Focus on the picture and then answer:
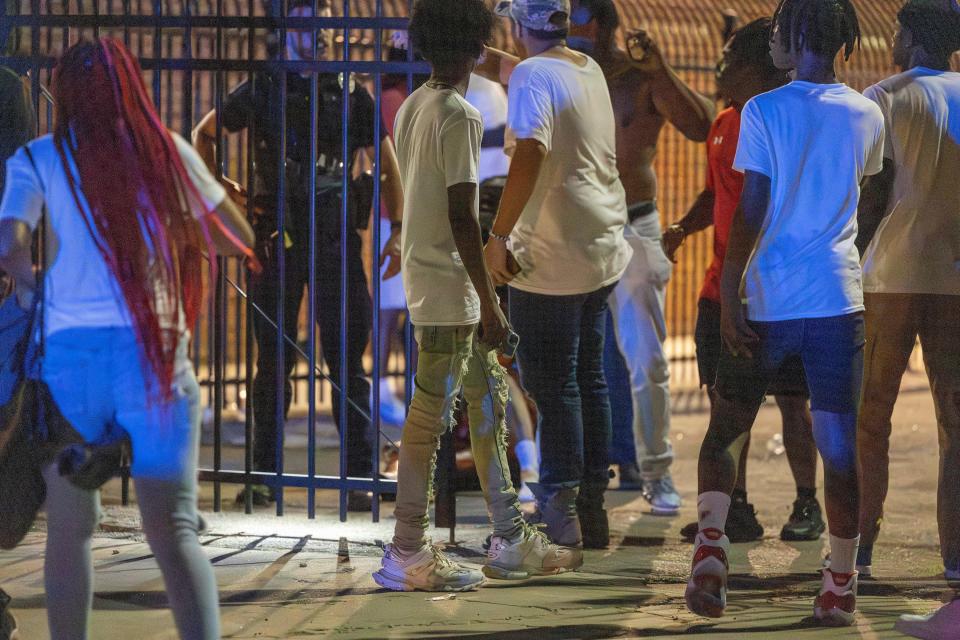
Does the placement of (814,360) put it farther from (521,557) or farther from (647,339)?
(647,339)

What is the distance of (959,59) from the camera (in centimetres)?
1048

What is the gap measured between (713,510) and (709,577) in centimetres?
21

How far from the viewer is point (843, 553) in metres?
4.44

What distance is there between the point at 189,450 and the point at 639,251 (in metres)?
3.51

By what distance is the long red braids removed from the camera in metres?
3.39

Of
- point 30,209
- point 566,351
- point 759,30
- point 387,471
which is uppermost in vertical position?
point 759,30

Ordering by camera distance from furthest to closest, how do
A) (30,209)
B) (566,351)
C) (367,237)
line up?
(367,237)
(566,351)
(30,209)

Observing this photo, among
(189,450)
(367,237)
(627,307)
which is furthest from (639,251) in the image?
(367,237)

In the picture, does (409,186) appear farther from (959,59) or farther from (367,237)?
(367,237)

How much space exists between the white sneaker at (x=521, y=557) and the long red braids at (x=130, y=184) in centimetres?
189

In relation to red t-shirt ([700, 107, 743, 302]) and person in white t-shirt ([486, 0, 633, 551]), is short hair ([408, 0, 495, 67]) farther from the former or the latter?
red t-shirt ([700, 107, 743, 302])

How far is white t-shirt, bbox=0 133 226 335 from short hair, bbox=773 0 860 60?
2154 mm

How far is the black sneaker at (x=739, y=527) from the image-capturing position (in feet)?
19.5

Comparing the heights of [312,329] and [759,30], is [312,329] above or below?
below
